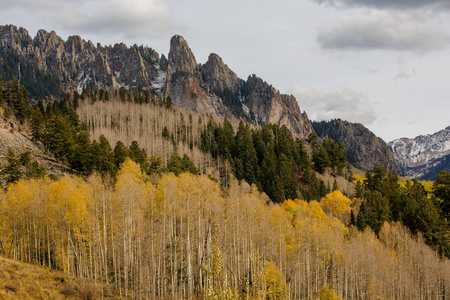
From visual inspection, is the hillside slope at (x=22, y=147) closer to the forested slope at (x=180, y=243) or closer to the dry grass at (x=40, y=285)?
the forested slope at (x=180, y=243)

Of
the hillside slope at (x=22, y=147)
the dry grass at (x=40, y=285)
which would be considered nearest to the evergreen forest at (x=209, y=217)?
the hillside slope at (x=22, y=147)

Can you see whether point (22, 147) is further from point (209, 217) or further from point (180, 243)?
point (209, 217)

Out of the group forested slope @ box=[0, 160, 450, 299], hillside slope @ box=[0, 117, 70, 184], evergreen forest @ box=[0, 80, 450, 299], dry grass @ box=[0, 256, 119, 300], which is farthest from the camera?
hillside slope @ box=[0, 117, 70, 184]

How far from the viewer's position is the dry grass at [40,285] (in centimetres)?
3003

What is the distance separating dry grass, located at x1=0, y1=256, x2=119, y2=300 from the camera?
98.5 feet

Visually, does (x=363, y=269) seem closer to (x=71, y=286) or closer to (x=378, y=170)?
(x=71, y=286)

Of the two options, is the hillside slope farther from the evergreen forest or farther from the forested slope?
the forested slope

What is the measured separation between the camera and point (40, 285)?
32.6 m

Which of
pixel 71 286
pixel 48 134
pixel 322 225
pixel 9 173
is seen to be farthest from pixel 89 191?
pixel 322 225

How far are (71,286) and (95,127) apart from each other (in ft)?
296

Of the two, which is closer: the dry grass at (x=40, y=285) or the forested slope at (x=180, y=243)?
the dry grass at (x=40, y=285)

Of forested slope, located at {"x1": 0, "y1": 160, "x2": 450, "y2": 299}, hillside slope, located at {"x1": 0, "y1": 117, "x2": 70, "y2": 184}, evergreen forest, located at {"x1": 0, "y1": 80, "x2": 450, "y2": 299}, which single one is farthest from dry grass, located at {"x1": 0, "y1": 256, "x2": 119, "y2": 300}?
hillside slope, located at {"x1": 0, "y1": 117, "x2": 70, "y2": 184}

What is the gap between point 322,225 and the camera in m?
65.2

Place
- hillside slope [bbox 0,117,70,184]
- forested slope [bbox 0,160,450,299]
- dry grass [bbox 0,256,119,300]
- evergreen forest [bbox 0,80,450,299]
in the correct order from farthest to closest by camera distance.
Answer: hillside slope [bbox 0,117,70,184], evergreen forest [bbox 0,80,450,299], forested slope [bbox 0,160,450,299], dry grass [bbox 0,256,119,300]
